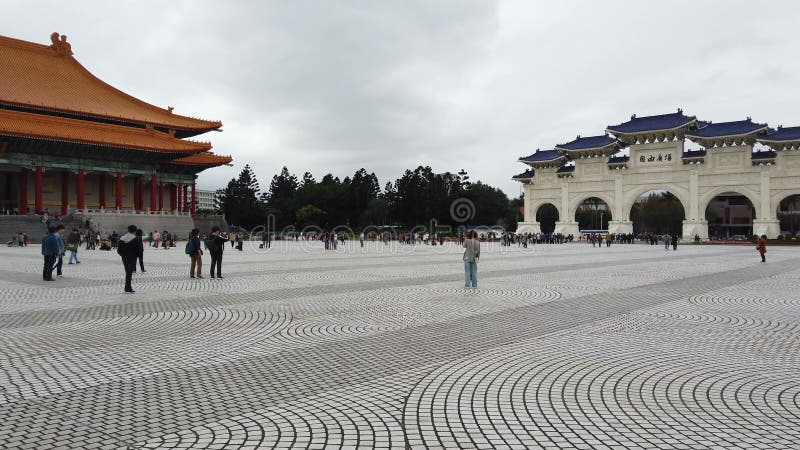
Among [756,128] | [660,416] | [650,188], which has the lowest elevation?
[660,416]

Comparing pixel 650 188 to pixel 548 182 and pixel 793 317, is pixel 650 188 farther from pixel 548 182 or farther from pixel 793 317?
pixel 793 317

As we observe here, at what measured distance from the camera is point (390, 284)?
1395 cm

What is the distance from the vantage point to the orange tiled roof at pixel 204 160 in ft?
182

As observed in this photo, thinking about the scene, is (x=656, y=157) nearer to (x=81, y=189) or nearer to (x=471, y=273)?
(x=471, y=273)

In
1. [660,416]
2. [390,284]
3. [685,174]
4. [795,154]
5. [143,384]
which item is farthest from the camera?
[685,174]

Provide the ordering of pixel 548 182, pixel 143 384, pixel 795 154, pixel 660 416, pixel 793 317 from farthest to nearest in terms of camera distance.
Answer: pixel 548 182
pixel 795 154
pixel 793 317
pixel 143 384
pixel 660 416

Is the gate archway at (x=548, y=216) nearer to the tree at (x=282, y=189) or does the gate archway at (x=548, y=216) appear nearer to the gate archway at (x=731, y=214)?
the gate archway at (x=731, y=214)

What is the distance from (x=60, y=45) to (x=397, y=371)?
Result: 210 feet

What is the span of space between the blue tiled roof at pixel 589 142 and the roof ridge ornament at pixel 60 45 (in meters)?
53.7

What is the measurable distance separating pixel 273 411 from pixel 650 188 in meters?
61.7

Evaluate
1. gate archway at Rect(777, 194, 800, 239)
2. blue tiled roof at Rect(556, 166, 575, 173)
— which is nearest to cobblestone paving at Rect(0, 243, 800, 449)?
blue tiled roof at Rect(556, 166, 575, 173)

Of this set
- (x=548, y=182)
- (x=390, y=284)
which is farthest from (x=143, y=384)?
(x=548, y=182)

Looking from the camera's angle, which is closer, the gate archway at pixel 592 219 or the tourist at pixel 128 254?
the tourist at pixel 128 254

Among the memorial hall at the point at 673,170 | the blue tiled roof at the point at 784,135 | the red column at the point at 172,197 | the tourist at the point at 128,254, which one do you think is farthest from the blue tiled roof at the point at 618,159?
the tourist at the point at 128,254
